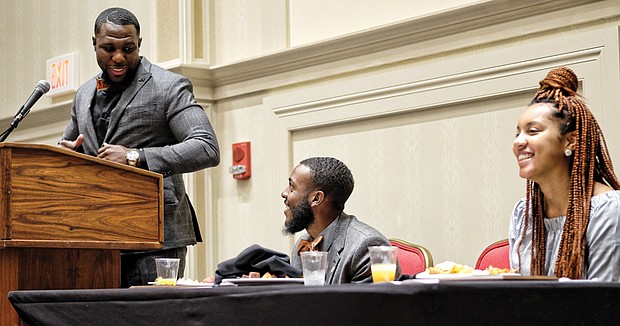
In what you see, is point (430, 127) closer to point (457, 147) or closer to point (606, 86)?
point (457, 147)

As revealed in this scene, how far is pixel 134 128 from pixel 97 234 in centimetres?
70

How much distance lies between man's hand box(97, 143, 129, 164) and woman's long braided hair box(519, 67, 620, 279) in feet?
4.69

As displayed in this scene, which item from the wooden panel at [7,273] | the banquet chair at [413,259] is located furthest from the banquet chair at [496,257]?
the wooden panel at [7,273]

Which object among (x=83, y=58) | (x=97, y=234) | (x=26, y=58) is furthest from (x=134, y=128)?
(x=26, y=58)

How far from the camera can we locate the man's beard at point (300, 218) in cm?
373

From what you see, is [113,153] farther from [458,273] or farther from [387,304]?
[387,304]

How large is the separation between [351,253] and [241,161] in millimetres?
2420

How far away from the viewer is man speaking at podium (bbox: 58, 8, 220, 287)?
370cm

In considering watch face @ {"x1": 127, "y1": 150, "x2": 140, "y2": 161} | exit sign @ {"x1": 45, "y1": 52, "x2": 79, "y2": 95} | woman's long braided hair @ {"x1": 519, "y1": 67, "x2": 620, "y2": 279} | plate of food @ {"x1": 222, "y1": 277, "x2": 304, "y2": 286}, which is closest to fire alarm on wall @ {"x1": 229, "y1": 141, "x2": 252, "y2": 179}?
exit sign @ {"x1": 45, "y1": 52, "x2": 79, "y2": 95}

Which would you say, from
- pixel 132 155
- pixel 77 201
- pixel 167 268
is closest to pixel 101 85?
pixel 132 155

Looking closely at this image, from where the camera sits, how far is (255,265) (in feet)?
9.46

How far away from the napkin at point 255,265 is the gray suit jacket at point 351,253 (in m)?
0.51

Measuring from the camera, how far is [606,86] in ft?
13.1

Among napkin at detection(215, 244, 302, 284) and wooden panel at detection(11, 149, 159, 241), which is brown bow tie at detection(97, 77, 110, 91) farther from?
napkin at detection(215, 244, 302, 284)
